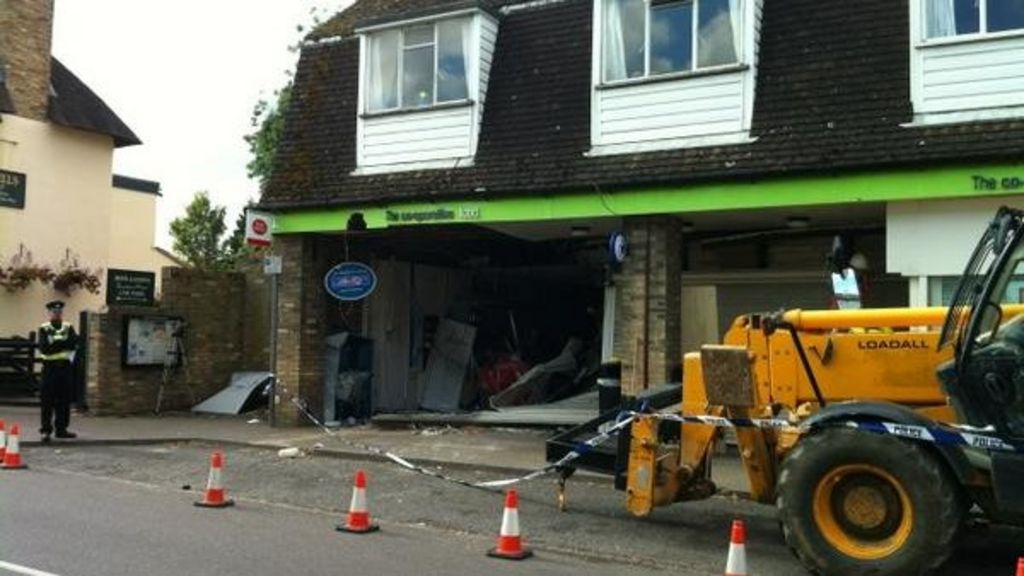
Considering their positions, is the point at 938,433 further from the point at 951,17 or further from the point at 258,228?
the point at 258,228

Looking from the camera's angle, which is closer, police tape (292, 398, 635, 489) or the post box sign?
police tape (292, 398, 635, 489)

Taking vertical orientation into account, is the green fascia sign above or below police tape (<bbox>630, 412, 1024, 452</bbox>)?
above

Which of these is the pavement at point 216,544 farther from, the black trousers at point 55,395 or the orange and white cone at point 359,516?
the black trousers at point 55,395

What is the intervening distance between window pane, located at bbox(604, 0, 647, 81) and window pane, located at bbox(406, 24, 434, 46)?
301 centimetres

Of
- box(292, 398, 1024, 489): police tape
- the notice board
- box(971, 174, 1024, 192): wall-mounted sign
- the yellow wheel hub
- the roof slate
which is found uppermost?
the roof slate

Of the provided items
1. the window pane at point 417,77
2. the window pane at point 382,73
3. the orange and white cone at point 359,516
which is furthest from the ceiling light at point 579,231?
the orange and white cone at point 359,516

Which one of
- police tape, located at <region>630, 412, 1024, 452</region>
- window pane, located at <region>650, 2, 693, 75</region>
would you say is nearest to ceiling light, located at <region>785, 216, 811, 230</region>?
window pane, located at <region>650, 2, 693, 75</region>

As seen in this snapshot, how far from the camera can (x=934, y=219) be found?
11.8 metres

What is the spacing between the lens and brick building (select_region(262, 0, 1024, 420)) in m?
Result: 11.9

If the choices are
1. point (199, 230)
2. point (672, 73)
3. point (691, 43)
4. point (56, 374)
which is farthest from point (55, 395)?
point (199, 230)

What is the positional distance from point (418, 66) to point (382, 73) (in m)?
0.62

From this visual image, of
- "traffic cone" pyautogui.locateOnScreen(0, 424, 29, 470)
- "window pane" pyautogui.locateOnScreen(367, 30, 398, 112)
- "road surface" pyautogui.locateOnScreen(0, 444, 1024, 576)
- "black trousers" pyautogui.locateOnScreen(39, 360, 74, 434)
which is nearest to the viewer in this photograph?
"road surface" pyautogui.locateOnScreen(0, 444, 1024, 576)

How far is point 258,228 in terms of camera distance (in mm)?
16188

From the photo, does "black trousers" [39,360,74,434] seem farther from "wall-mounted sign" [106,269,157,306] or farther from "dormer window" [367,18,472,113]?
"dormer window" [367,18,472,113]
